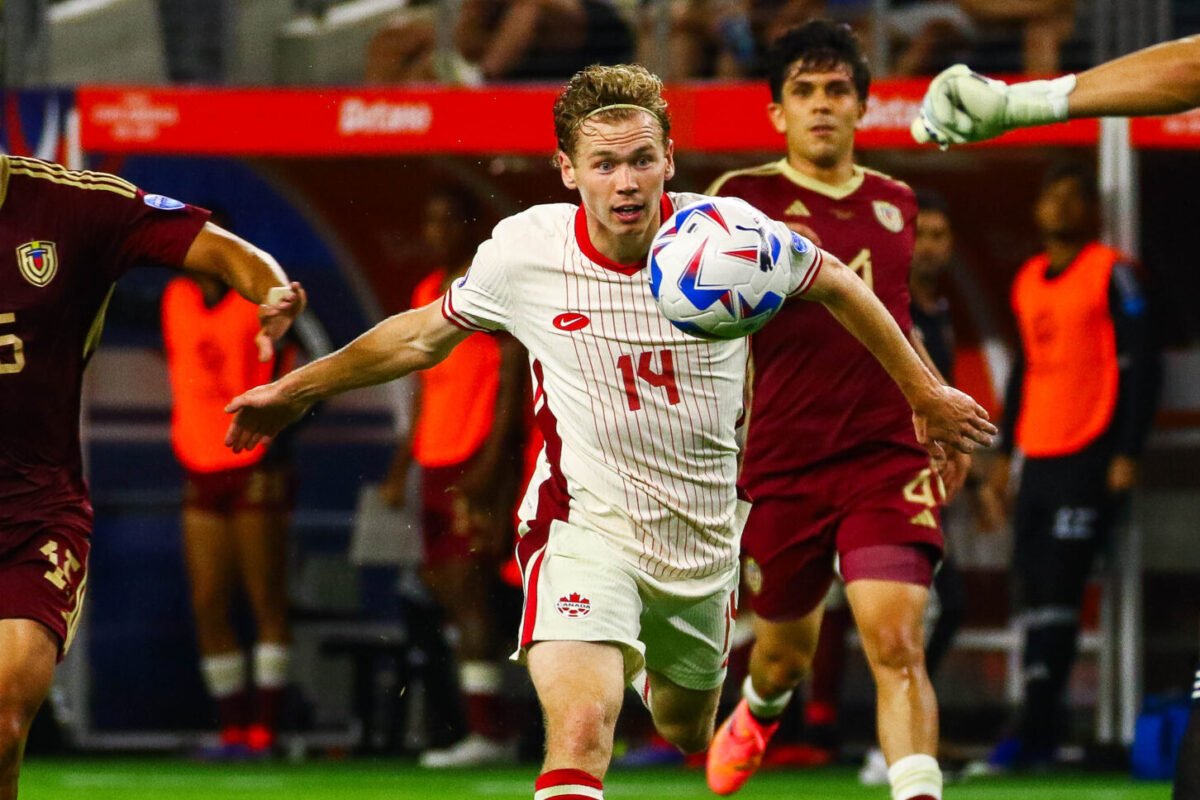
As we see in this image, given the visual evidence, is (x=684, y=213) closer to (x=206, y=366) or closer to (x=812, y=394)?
(x=812, y=394)

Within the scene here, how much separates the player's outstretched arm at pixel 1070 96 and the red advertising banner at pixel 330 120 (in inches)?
227

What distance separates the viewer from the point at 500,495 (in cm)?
1089

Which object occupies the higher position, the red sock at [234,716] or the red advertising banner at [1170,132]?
the red advertising banner at [1170,132]

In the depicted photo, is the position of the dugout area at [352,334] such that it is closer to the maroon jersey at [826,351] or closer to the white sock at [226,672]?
the white sock at [226,672]

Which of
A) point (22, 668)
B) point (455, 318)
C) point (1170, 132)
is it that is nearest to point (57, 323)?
point (22, 668)

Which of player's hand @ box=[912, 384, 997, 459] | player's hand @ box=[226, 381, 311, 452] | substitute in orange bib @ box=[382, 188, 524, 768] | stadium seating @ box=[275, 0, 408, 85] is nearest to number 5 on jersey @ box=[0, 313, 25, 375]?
player's hand @ box=[226, 381, 311, 452]

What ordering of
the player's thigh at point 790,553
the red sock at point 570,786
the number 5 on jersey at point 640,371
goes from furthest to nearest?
the player's thigh at point 790,553
the number 5 on jersey at point 640,371
the red sock at point 570,786

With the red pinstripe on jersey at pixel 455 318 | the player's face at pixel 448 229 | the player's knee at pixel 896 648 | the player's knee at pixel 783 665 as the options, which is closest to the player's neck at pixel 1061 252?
the player's face at pixel 448 229

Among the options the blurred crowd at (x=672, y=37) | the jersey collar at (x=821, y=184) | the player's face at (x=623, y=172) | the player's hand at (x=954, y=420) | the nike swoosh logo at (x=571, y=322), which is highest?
the blurred crowd at (x=672, y=37)

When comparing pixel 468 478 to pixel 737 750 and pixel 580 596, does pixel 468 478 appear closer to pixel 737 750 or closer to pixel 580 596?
pixel 737 750

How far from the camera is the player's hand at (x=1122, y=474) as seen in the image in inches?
385

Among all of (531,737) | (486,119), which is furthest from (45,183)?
(531,737)

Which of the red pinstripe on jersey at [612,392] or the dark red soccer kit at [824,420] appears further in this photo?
the dark red soccer kit at [824,420]

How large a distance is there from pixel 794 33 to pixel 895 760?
2401 millimetres
